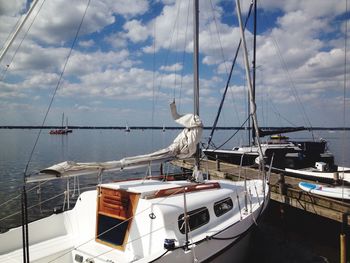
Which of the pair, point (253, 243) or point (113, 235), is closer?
point (113, 235)

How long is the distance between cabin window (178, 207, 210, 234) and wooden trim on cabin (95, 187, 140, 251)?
48.8 inches

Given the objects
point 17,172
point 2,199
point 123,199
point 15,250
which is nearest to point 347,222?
point 123,199

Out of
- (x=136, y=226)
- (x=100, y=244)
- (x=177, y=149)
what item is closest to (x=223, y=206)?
(x=177, y=149)

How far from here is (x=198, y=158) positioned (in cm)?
1061

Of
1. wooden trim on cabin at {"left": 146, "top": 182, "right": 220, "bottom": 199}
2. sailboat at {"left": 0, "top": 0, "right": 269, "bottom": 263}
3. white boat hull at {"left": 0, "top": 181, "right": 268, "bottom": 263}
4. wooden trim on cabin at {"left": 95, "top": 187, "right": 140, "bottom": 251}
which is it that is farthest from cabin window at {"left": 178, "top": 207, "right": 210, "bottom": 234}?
wooden trim on cabin at {"left": 95, "top": 187, "right": 140, "bottom": 251}

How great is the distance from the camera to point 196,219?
820cm

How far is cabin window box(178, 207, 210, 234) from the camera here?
300 inches

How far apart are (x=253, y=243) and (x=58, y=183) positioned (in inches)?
723

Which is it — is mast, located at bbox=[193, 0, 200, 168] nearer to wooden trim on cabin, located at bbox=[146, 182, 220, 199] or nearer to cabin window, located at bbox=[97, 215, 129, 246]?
wooden trim on cabin, located at bbox=[146, 182, 220, 199]

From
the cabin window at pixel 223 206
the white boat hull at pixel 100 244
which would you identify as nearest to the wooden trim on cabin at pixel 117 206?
the white boat hull at pixel 100 244

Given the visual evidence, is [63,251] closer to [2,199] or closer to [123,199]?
[123,199]

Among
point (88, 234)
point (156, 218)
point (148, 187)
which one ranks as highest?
point (148, 187)

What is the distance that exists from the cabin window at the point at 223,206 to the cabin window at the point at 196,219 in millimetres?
535

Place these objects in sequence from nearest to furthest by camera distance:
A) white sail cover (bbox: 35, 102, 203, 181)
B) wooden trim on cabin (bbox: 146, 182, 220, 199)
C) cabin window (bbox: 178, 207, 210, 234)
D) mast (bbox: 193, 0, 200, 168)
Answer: cabin window (bbox: 178, 207, 210, 234) → wooden trim on cabin (bbox: 146, 182, 220, 199) → white sail cover (bbox: 35, 102, 203, 181) → mast (bbox: 193, 0, 200, 168)
